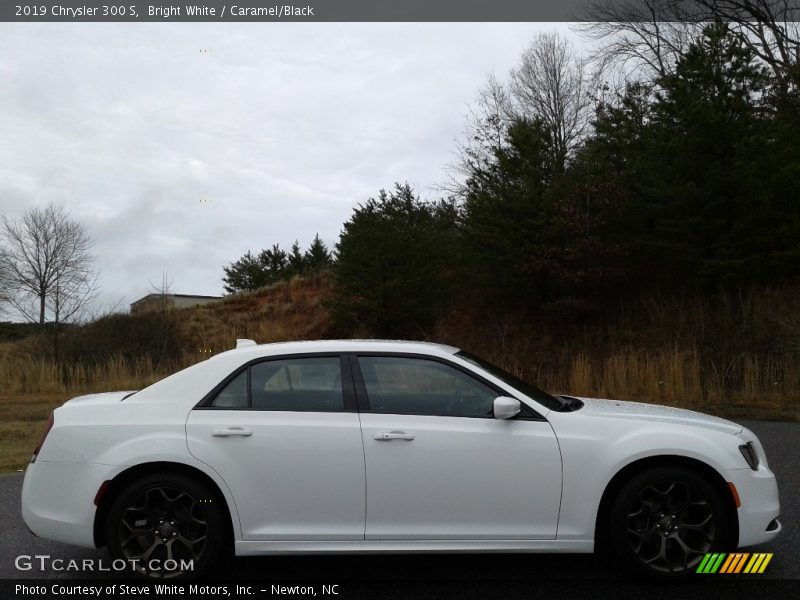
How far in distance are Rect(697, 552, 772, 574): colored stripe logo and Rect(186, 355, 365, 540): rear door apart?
2047mm

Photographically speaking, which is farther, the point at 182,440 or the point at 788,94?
the point at 788,94

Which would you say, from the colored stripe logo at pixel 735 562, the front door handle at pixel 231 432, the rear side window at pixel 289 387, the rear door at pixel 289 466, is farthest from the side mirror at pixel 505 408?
the front door handle at pixel 231 432

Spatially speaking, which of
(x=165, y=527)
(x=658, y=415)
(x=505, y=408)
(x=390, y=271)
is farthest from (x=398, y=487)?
(x=390, y=271)

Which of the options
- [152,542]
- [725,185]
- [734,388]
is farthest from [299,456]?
[725,185]

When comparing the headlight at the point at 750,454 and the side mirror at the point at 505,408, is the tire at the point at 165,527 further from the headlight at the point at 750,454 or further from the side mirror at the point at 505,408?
the headlight at the point at 750,454

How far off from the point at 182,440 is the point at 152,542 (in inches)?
24.3

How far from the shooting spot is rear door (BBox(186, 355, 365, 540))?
4.45 m

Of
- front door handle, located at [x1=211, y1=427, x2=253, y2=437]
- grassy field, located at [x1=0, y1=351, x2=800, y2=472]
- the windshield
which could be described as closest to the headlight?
the windshield

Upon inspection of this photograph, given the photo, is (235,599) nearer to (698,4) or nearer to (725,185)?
(725,185)

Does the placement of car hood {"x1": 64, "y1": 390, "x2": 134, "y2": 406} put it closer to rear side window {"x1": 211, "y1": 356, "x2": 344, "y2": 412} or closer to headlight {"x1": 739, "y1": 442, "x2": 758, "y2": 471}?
rear side window {"x1": 211, "y1": 356, "x2": 344, "y2": 412}

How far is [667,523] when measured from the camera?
4.40m

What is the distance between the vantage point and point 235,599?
4332 millimetres

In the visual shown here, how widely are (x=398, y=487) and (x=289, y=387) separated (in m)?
0.96

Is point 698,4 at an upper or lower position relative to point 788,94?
upper
